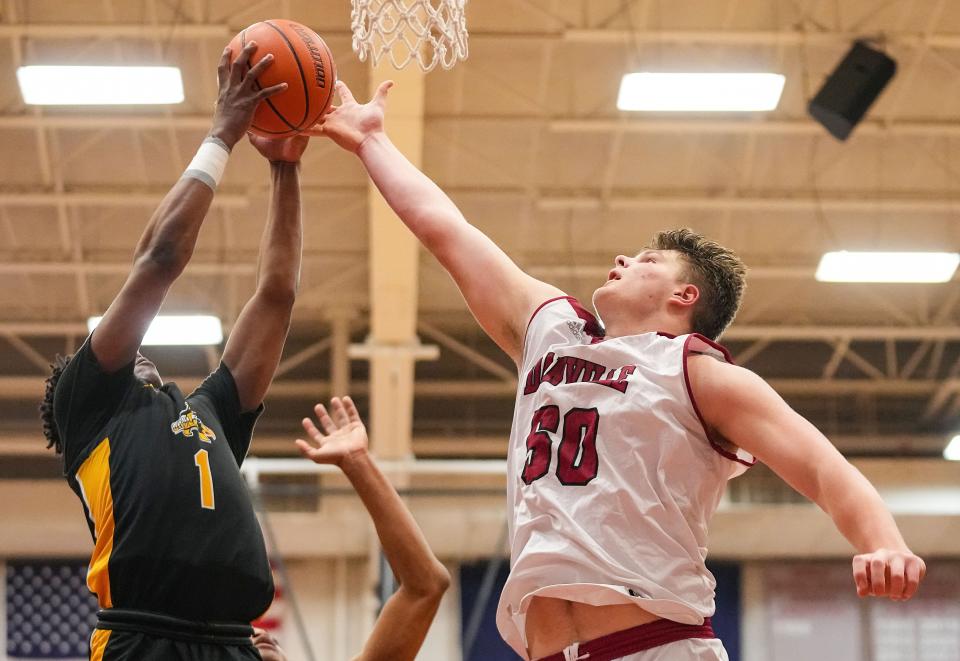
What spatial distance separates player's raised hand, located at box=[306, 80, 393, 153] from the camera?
3.62m

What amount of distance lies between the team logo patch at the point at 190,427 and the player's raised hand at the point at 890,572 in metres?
1.66

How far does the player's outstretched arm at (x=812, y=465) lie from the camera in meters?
2.34

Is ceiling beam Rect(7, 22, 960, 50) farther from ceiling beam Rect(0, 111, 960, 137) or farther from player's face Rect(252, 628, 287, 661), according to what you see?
player's face Rect(252, 628, 287, 661)

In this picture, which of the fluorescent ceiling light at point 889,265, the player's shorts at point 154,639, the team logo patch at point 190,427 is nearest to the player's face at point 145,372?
the team logo patch at point 190,427

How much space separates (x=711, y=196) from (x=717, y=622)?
6.41m

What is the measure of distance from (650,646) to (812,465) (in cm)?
51

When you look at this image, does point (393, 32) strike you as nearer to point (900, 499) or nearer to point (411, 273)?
point (411, 273)

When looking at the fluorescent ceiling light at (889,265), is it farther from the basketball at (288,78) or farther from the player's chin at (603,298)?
the player's chin at (603,298)

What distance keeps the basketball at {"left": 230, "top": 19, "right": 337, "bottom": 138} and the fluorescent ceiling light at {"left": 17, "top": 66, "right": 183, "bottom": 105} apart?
6069 mm

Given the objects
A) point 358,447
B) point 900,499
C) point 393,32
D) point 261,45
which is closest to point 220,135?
point 261,45

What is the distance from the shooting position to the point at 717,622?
57.0ft

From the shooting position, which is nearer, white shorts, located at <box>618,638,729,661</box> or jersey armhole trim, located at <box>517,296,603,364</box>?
white shorts, located at <box>618,638,729,661</box>

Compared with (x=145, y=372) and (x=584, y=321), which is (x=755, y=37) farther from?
(x=145, y=372)

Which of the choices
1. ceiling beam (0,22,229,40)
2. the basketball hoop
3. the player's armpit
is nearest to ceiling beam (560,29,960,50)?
ceiling beam (0,22,229,40)
